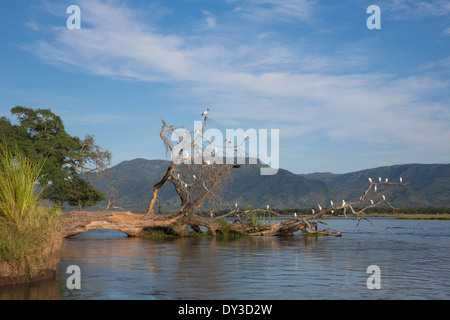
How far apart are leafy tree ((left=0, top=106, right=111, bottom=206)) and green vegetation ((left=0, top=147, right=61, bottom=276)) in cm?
2343

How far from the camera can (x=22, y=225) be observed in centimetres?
1395

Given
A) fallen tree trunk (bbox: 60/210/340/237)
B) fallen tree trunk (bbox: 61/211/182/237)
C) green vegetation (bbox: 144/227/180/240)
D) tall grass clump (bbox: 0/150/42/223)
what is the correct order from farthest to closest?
green vegetation (bbox: 144/227/180/240), fallen tree trunk (bbox: 60/210/340/237), fallen tree trunk (bbox: 61/211/182/237), tall grass clump (bbox: 0/150/42/223)

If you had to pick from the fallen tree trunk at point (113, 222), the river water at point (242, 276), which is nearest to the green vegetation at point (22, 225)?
the river water at point (242, 276)

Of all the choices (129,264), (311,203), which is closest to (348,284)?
(129,264)

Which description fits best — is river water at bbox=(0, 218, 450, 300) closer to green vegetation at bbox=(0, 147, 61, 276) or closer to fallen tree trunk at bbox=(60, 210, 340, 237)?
green vegetation at bbox=(0, 147, 61, 276)

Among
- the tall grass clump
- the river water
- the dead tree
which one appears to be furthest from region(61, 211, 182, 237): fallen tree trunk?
the tall grass clump

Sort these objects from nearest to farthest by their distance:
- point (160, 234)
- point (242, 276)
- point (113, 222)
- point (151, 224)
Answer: point (242, 276) < point (113, 222) < point (151, 224) < point (160, 234)

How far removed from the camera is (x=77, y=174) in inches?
1704

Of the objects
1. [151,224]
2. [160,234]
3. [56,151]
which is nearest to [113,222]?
[151,224]

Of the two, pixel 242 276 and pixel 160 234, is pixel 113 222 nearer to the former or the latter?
pixel 160 234

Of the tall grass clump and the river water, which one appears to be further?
the tall grass clump

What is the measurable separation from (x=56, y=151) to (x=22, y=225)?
93.3ft

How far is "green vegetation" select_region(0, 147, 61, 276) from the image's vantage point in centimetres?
1292
